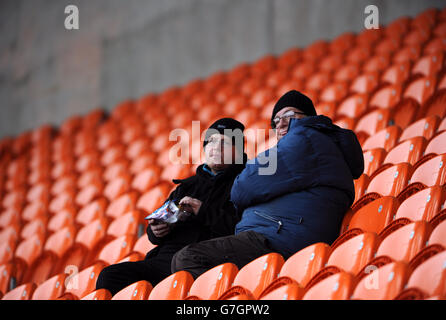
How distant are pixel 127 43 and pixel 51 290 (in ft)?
17.8

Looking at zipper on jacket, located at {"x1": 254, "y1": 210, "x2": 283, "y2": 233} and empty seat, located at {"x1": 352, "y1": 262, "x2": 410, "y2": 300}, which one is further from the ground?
zipper on jacket, located at {"x1": 254, "y1": 210, "x2": 283, "y2": 233}

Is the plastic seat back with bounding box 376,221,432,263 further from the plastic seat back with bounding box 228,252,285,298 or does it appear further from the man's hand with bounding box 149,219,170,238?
the man's hand with bounding box 149,219,170,238

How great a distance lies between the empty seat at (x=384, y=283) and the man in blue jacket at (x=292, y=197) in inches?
18.6

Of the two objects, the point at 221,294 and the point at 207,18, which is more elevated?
the point at 207,18

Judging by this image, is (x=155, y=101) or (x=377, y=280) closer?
(x=377, y=280)

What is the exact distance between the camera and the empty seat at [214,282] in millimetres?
1808

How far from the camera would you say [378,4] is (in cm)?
595

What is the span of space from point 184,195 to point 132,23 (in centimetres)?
571

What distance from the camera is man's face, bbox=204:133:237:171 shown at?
2.36 metres

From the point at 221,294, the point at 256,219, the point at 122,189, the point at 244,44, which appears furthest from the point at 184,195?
the point at 244,44

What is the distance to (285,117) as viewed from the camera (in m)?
2.18

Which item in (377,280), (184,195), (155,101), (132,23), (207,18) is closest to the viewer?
(377,280)

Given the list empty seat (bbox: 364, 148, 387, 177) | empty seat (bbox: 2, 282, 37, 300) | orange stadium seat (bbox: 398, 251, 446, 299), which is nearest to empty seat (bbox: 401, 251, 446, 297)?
orange stadium seat (bbox: 398, 251, 446, 299)

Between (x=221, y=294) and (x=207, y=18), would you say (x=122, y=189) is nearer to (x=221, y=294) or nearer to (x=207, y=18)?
(x=221, y=294)
